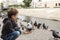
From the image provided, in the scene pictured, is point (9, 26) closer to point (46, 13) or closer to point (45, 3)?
point (46, 13)

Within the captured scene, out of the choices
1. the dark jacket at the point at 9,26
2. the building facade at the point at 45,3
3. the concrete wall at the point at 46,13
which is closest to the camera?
the dark jacket at the point at 9,26

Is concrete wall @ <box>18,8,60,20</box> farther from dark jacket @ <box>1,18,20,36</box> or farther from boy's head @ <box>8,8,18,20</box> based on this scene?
boy's head @ <box>8,8,18,20</box>

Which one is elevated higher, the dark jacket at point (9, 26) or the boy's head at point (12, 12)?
the boy's head at point (12, 12)

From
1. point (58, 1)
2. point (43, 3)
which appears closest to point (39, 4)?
point (43, 3)

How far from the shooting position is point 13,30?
6020 mm

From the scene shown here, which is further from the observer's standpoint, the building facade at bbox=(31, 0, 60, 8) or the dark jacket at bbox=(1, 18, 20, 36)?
the building facade at bbox=(31, 0, 60, 8)

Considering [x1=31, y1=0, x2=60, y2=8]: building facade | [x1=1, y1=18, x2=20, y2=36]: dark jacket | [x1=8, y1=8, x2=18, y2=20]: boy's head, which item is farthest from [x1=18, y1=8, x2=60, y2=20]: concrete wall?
[x1=31, y1=0, x2=60, y2=8]: building facade

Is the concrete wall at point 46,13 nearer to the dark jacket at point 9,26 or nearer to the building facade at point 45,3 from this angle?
the dark jacket at point 9,26

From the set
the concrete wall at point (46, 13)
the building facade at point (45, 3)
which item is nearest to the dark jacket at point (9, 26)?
the concrete wall at point (46, 13)

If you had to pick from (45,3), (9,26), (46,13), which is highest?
(9,26)

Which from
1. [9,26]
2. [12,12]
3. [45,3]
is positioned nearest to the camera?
[12,12]

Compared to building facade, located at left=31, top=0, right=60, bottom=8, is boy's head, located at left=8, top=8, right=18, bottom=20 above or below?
above

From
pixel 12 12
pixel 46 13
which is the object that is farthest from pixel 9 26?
pixel 46 13

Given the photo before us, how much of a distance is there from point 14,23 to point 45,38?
5.00 metres
